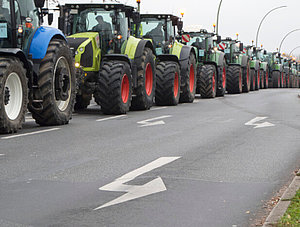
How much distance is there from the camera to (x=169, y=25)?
21.7 meters

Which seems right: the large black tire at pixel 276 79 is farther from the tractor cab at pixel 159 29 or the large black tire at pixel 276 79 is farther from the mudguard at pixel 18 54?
the mudguard at pixel 18 54

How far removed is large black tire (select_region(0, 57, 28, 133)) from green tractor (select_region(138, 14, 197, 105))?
8.91 meters

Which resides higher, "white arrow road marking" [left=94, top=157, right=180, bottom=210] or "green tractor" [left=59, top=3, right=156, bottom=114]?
"green tractor" [left=59, top=3, right=156, bottom=114]

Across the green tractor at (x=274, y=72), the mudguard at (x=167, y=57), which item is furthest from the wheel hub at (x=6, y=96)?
the green tractor at (x=274, y=72)

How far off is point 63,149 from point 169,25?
1307cm

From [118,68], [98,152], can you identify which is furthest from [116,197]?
[118,68]

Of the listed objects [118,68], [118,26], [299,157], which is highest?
[118,26]

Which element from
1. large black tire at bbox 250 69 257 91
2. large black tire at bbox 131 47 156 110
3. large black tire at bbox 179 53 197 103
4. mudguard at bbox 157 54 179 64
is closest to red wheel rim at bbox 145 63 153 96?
large black tire at bbox 131 47 156 110

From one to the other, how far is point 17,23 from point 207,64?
15.3m

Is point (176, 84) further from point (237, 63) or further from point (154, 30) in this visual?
point (237, 63)

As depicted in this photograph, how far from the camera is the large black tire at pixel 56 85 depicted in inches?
476

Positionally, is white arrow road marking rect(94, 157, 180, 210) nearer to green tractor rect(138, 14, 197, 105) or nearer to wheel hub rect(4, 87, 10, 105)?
wheel hub rect(4, 87, 10, 105)

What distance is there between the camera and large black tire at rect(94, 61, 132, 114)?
1505cm

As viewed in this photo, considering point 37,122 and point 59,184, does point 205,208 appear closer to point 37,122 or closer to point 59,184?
point 59,184
